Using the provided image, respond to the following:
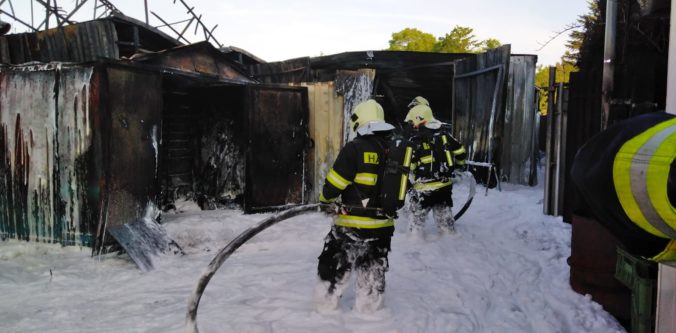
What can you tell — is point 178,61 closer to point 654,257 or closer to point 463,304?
point 463,304

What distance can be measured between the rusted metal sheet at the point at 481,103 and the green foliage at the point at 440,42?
20550 mm

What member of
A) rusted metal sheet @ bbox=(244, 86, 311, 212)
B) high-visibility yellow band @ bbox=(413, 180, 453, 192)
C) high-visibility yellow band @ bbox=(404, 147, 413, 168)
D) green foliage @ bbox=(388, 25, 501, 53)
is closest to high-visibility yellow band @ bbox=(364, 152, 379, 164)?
high-visibility yellow band @ bbox=(404, 147, 413, 168)

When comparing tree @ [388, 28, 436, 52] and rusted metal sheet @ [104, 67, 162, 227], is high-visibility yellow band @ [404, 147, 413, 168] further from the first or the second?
tree @ [388, 28, 436, 52]

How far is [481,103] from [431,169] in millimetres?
4180

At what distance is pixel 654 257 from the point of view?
2115mm

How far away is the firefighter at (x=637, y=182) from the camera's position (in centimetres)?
180

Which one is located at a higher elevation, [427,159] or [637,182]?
[637,182]

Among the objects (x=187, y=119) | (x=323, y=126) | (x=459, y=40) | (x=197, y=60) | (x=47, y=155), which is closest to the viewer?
(x=47, y=155)

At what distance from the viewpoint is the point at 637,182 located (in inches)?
73.5

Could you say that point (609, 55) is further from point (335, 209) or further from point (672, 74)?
point (335, 209)

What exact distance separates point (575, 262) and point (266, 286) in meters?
2.90

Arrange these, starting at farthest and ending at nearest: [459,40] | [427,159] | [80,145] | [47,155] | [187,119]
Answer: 1. [459,40]
2. [187,119]
3. [427,159]
4. [47,155]
5. [80,145]

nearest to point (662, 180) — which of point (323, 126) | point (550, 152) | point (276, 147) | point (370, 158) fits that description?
point (370, 158)

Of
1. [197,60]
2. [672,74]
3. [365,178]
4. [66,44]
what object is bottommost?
[365,178]
